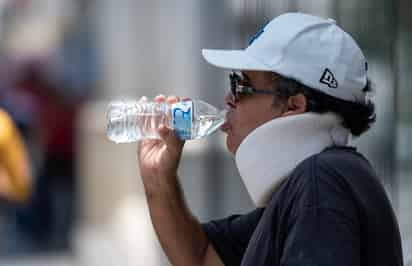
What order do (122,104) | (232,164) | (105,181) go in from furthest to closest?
(105,181) < (232,164) < (122,104)

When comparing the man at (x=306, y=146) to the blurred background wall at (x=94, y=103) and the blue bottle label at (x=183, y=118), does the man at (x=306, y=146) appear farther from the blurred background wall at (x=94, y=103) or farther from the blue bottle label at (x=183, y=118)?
the blurred background wall at (x=94, y=103)

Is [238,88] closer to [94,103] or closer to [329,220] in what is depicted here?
[329,220]

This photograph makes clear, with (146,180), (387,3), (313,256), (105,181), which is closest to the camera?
(313,256)

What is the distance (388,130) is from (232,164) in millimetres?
1451

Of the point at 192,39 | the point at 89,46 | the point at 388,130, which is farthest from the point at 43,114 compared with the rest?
the point at 388,130

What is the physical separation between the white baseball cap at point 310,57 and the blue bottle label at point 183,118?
0.29 meters

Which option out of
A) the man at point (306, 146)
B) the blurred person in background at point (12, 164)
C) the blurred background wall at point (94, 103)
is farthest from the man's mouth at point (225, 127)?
the blurred person in background at point (12, 164)

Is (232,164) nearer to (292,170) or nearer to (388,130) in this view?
(388,130)

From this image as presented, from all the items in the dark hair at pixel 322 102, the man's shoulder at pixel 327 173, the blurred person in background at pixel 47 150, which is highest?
the dark hair at pixel 322 102

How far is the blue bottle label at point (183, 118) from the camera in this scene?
2.79 m

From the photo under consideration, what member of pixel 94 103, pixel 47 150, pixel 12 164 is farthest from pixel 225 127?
pixel 47 150

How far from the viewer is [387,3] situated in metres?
5.15

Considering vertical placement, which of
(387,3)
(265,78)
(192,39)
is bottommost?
(192,39)

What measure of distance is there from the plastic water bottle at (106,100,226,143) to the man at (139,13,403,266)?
6.1 inches
